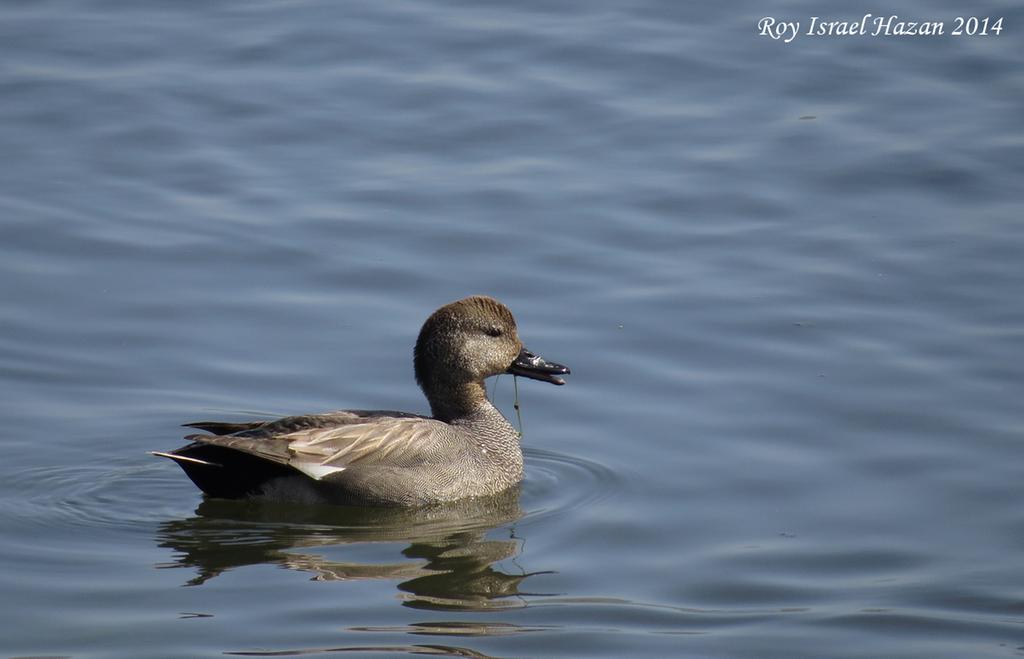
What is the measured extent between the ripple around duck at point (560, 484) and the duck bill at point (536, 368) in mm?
415

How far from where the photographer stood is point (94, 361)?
10000 millimetres

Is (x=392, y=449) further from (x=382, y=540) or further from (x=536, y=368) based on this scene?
(x=536, y=368)

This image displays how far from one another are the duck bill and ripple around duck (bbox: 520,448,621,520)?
415 mm

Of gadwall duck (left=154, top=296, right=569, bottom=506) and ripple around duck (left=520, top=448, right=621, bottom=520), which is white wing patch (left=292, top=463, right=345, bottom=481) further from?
ripple around duck (left=520, top=448, right=621, bottom=520)

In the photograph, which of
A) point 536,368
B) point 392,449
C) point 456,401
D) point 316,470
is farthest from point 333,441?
point 536,368

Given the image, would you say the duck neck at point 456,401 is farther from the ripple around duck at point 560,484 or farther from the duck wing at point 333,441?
the duck wing at point 333,441

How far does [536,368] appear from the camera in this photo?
9469 mm

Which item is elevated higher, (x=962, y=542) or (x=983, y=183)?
(x=983, y=183)

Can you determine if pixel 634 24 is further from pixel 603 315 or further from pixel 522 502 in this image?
pixel 522 502

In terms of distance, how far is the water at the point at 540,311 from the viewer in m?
7.35

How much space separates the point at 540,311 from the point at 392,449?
7.29 feet

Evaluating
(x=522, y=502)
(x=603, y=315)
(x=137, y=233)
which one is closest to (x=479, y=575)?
(x=522, y=502)

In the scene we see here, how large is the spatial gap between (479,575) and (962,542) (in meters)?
2.23

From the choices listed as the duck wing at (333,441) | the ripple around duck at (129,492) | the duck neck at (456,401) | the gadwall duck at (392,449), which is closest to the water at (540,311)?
the ripple around duck at (129,492)
